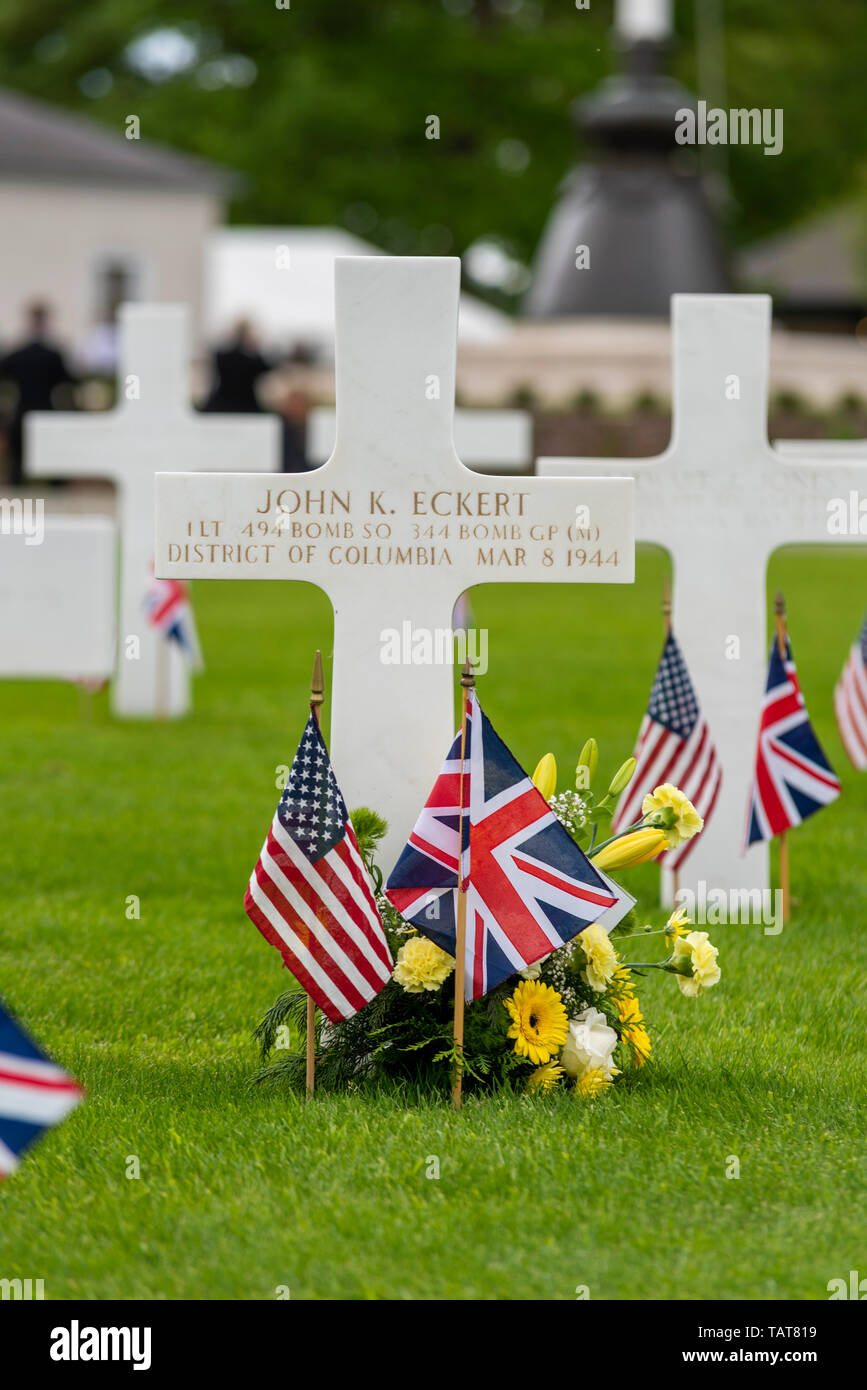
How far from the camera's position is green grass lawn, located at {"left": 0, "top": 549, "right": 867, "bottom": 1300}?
4539 millimetres

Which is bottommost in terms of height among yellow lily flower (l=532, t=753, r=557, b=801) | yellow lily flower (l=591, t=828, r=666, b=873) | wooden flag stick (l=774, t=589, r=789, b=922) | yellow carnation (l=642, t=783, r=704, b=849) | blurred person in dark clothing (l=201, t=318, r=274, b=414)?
yellow lily flower (l=591, t=828, r=666, b=873)

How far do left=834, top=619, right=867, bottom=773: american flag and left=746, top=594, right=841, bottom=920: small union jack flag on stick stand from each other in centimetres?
193

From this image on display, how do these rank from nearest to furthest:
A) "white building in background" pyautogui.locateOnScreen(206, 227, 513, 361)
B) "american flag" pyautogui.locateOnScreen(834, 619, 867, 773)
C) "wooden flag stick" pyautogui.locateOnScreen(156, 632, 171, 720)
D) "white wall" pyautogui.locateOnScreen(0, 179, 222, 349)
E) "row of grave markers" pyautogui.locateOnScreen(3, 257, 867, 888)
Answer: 1. "row of grave markers" pyautogui.locateOnScreen(3, 257, 867, 888)
2. "american flag" pyautogui.locateOnScreen(834, 619, 867, 773)
3. "wooden flag stick" pyautogui.locateOnScreen(156, 632, 171, 720)
4. "white building in background" pyautogui.locateOnScreen(206, 227, 513, 361)
5. "white wall" pyautogui.locateOnScreen(0, 179, 222, 349)

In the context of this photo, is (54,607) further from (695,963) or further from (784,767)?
(695,963)

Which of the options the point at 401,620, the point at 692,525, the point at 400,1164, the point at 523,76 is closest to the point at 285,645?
the point at 692,525

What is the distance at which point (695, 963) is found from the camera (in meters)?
5.69

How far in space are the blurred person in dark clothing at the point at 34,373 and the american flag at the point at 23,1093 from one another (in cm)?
1996

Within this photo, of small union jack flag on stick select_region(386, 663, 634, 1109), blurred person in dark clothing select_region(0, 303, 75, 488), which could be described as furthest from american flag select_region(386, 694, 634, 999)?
blurred person in dark clothing select_region(0, 303, 75, 488)

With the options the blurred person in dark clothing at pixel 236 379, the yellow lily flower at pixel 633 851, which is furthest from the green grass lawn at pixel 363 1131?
the blurred person in dark clothing at pixel 236 379

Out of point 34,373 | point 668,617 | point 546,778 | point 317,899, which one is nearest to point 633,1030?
point 546,778

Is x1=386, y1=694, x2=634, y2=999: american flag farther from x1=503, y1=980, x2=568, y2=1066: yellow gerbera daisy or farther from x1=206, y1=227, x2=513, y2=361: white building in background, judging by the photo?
x1=206, y1=227, x2=513, y2=361: white building in background

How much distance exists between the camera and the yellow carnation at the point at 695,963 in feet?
18.6

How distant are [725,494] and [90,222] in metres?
38.1

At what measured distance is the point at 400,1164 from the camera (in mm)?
5031
